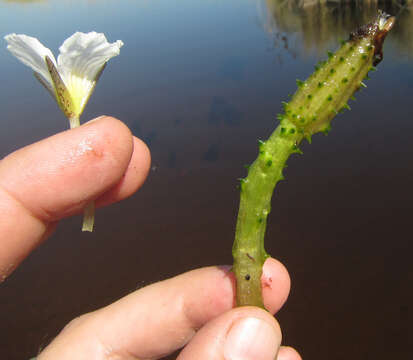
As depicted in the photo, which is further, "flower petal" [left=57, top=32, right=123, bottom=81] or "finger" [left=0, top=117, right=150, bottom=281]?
"finger" [left=0, top=117, right=150, bottom=281]

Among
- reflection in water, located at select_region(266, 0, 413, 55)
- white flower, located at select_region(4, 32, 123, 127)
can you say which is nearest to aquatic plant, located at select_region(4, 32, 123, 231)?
white flower, located at select_region(4, 32, 123, 127)

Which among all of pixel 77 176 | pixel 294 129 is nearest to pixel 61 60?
pixel 77 176

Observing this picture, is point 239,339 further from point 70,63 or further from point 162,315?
point 70,63

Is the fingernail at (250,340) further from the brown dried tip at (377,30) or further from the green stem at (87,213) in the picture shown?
the brown dried tip at (377,30)

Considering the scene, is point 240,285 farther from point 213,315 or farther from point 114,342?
point 114,342

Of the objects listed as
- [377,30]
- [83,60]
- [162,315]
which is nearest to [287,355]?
[162,315]

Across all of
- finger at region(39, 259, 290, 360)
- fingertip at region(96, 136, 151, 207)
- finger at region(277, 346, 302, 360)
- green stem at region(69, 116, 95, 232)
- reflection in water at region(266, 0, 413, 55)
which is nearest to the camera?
green stem at region(69, 116, 95, 232)

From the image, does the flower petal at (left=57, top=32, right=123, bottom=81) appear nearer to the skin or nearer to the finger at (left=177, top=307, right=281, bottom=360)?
the skin
